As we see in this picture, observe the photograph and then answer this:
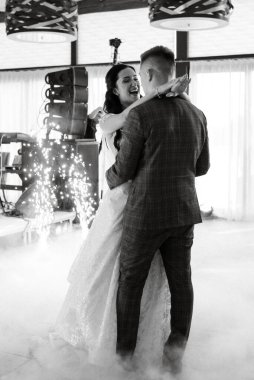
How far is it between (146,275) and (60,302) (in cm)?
136

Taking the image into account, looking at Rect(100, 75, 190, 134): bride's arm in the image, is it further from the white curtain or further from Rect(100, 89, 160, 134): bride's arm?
the white curtain

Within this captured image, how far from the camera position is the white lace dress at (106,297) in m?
2.52

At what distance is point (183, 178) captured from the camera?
7.67ft

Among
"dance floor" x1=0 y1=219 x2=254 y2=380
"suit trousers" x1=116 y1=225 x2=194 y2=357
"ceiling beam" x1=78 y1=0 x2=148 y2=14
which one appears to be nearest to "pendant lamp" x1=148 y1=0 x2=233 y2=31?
"suit trousers" x1=116 y1=225 x2=194 y2=357

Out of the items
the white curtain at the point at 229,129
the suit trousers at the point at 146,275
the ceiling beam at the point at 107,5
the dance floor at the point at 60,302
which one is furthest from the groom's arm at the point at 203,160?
the ceiling beam at the point at 107,5

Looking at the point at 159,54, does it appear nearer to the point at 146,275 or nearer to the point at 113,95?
the point at 113,95

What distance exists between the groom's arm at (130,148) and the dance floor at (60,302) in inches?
35.8

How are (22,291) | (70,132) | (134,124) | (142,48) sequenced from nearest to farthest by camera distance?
(134,124) → (22,291) → (70,132) → (142,48)

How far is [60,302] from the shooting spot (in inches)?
143

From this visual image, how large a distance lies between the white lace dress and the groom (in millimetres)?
76

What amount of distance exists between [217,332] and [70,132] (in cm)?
304

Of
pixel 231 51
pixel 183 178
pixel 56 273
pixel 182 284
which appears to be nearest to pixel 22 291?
pixel 56 273

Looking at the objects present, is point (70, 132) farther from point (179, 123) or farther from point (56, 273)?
point (179, 123)

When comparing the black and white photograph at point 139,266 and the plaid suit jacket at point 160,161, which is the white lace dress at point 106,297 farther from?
the plaid suit jacket at point 160,161
